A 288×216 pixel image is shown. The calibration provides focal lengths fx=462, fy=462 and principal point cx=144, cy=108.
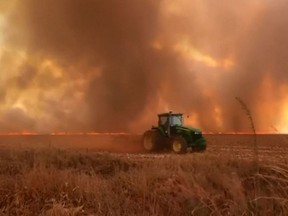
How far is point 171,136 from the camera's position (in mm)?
28453

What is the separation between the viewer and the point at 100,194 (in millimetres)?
6852

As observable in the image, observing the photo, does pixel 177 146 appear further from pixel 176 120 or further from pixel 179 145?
pixel 176 120

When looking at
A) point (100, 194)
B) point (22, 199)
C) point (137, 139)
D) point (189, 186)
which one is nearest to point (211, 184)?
point (189, 186)

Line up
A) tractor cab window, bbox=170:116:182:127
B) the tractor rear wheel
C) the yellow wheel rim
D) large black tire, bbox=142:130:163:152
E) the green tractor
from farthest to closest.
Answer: tractor cab window, bbox=170:116:182:127
large black tire, bbox=142:130:163:152
the green tractor
the yellow wheel rim
the tractor rear wheel

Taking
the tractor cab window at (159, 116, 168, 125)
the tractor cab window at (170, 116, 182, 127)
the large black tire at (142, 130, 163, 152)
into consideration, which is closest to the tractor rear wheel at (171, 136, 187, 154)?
the large black tire at (142, 130, 163, 152)

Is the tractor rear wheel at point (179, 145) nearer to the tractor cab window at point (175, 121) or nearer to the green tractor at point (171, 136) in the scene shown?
the green tractor at point (171, 136)

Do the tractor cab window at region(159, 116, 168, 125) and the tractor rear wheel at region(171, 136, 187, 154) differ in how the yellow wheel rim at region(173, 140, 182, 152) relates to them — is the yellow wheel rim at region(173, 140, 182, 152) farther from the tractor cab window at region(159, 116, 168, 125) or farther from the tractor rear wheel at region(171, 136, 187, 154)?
the tractor cab window at region(159, 116, 168, 125)

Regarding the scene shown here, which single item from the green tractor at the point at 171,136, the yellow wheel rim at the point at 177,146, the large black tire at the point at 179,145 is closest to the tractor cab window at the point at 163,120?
the green tractor at the point at 171,136

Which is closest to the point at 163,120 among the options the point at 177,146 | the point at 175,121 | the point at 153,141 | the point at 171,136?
the point at 175,121

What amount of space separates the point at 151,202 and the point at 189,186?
2.08 ft

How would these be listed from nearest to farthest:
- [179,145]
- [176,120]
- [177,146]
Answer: [179,145]
[177,146]
[176,120]

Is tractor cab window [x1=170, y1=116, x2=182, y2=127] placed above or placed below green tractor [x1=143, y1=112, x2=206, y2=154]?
above

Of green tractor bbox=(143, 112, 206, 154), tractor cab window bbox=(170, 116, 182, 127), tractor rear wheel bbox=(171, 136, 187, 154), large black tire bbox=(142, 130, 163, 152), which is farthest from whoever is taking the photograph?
tractor cab window bbox=(170, 116, 182, 127)

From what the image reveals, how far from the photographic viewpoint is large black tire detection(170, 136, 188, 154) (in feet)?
86.3
